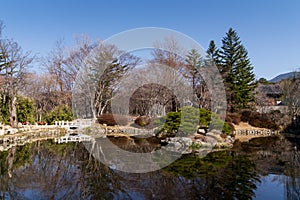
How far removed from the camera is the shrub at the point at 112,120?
50.2 feet

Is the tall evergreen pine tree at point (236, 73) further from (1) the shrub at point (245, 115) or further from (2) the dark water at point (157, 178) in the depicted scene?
(2) the dark water at point (157, 178)

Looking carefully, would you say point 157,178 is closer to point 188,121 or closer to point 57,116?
point 188,121

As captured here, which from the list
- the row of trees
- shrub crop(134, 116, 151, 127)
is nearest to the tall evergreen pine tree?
the row of trees

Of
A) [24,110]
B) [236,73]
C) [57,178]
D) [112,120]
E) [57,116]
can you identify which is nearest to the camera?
[57,178]

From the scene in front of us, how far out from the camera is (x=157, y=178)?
4.91m

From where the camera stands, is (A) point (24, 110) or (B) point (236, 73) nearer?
(A) point (24, 110)

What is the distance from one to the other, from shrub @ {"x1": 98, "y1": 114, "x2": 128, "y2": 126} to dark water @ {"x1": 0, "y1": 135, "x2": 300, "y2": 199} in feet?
26.6

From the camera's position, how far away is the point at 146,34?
9.27 m

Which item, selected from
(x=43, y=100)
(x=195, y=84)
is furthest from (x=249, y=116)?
(x=43, y=100)

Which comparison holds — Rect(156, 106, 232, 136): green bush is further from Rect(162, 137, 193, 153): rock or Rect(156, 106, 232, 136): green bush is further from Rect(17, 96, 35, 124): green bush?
Rect(17, 96, 35, 124): green bush

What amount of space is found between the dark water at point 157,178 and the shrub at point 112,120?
8109 millimetres

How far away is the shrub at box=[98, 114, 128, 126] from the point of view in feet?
50.2

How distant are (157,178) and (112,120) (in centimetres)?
1074

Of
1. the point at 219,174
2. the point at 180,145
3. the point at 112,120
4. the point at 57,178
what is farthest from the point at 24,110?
the point at 219,174
